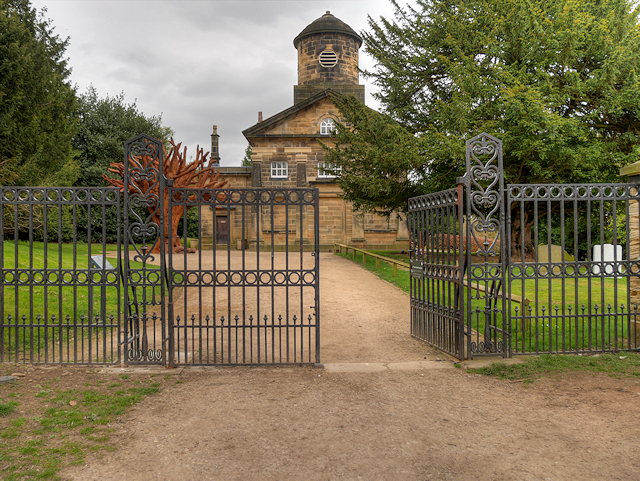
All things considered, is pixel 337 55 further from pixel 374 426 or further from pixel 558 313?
pixel 374 426

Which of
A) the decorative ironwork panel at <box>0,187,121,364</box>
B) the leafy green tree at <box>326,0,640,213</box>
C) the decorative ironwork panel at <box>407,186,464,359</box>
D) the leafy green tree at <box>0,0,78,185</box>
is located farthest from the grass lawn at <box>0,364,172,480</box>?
the leafy green tree at <box>0,0,78,185</box>

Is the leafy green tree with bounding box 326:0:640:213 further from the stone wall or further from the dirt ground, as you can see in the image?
the stone wall

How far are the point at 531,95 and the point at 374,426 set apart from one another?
37.2ft

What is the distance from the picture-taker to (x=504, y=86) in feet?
44.2

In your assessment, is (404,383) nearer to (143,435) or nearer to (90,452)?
(143,435)

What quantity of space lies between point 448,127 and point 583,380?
34.0 feet

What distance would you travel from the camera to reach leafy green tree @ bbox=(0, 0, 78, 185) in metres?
15.0

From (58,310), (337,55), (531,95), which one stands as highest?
(337,55)

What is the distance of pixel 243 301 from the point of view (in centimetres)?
552

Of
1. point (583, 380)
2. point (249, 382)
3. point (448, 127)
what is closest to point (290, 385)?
point (249, 382)

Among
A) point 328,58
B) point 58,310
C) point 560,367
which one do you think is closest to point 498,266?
point 560,367

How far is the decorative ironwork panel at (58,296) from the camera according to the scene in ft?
18.4

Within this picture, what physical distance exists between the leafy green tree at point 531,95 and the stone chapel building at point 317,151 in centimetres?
1158

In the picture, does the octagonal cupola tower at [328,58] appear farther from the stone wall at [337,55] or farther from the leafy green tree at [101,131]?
the leafy green tree at [101,131]
